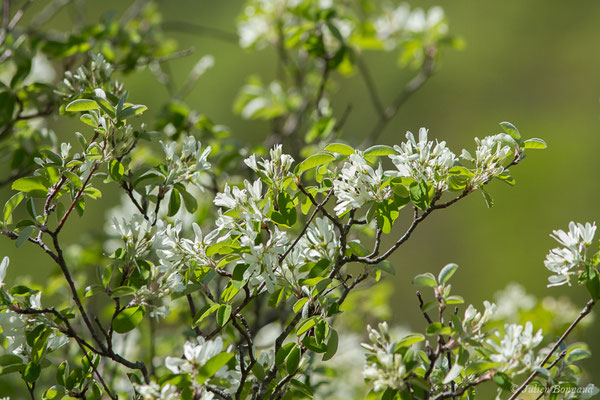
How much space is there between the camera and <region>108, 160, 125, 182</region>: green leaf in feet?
2.54

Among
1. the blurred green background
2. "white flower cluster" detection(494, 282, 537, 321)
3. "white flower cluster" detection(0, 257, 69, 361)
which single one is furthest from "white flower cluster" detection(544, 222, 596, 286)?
the blurred green background

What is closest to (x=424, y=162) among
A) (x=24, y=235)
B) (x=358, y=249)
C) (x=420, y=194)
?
(x=420, y=194)

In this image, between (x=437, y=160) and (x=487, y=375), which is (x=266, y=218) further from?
(x=487, y=375)

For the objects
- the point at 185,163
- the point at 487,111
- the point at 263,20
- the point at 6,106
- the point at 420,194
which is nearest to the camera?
the point at 420,194

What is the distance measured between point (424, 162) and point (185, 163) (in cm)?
34

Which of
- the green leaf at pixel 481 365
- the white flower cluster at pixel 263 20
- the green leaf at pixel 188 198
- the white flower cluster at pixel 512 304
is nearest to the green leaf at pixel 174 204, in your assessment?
the green leaf at pixel 188 198

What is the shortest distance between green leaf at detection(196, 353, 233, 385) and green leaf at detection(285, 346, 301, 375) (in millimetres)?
131

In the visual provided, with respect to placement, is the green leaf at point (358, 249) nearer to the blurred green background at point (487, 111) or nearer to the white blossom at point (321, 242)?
the white blossom at point (321, 242)

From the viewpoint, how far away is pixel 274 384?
803mm

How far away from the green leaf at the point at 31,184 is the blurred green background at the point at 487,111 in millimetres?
3232

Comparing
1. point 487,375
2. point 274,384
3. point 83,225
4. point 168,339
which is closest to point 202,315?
point 274,384

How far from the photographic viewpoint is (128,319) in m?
0.76

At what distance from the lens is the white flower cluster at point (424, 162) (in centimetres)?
72

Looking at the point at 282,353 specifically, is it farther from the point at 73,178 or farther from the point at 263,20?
the point at 263,20
